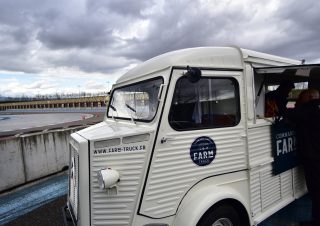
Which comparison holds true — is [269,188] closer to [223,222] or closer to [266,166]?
[266,166]

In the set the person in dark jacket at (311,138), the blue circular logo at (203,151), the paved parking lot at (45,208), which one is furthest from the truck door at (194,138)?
the paved parking lot at (45,208)

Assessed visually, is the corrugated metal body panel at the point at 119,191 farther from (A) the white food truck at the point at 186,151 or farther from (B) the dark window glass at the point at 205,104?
(B) the dark window glass at the point at 205,104

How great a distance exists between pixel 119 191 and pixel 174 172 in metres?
0.62

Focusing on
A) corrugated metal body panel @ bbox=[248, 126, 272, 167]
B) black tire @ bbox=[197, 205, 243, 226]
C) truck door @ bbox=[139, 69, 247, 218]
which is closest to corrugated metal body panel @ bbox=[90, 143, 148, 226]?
truck door @ bbox=[139, 69, 247, 218]

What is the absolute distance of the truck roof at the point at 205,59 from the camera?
328 centimetres

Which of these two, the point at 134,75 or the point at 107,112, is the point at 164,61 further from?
the point at 107,112

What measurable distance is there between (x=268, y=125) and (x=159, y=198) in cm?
194

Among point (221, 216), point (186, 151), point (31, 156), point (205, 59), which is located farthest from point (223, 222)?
point (31, 156)

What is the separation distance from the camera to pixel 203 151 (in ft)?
10.9

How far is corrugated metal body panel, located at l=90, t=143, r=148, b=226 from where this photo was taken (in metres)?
2.98

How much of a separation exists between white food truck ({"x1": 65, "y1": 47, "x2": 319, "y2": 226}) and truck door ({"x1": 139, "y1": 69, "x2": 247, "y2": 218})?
0.01 m

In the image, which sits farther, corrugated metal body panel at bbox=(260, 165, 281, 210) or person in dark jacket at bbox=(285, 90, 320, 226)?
person in dark jacket at bbox=(285, 90, 320, 226)

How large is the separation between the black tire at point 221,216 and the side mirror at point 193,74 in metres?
1.46

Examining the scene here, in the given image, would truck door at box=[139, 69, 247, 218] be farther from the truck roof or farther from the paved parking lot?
the paved parking lot
